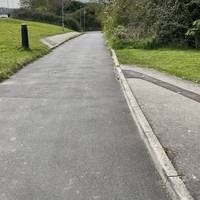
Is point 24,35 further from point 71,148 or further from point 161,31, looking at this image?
point 71,148

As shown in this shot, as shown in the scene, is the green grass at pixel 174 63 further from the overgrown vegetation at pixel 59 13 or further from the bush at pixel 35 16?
the bush at pixel 35 16

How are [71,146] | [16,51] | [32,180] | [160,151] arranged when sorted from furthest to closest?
[16,51], [71,146], [160,151], [32,180]

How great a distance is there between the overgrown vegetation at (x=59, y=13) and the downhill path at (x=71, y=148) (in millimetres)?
43069

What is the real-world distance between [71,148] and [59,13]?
8765cm

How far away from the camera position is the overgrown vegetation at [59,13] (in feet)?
230

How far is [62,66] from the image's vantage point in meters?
15.6

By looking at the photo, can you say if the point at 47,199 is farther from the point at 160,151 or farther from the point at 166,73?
the point at 166,73

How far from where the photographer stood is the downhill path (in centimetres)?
445

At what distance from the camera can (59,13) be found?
297 feet

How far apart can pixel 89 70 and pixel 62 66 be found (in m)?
1.67

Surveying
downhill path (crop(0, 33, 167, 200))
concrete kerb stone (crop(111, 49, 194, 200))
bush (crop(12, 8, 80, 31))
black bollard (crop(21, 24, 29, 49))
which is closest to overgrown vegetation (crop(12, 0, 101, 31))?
bush (crop(12, 8, 80, 31))

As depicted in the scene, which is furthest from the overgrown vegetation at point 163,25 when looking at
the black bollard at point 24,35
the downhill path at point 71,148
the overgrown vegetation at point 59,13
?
the overgrown vegetation at point 59,13

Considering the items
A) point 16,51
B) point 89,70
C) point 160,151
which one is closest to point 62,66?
point 89,70

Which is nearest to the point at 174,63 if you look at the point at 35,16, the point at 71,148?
the point at 71,148
